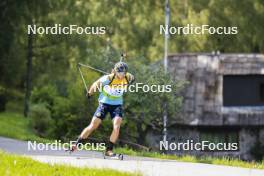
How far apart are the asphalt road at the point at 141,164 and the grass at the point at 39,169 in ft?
1.43

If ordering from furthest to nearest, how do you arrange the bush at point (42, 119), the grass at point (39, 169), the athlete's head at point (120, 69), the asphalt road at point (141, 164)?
1. the bush at point (42, 119)
2. the athlete's head at point (120, 69)
3. the asphalt road at point (141, 164)
4. the grass at point (39, 169)

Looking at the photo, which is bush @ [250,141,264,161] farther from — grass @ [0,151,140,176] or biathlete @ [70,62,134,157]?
grass @ [0,151,140,176]

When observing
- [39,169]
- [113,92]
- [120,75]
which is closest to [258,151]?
[113,92]

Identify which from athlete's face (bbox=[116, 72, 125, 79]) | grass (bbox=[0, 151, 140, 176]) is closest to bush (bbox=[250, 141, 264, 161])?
athlete's face (bbox=[116, 72, 125, 79])

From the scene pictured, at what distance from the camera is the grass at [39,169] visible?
10500mm

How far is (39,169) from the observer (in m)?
10.8

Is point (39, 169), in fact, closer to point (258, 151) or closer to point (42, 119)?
point (42, 119)

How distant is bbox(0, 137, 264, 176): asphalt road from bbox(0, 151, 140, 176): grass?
0.44m

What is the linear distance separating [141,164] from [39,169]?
2146mm

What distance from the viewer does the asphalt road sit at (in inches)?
443

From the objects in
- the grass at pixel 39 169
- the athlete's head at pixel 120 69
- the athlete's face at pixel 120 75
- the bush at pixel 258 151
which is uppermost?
the athlete's head at pixel 120 69

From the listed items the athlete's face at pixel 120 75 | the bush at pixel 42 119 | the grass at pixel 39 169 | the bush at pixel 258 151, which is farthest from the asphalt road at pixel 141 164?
the bush at pixel 258 151

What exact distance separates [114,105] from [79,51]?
20228 mm

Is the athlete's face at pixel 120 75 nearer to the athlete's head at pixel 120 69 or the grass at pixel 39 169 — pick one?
the athlete's head at pixel 120 69
